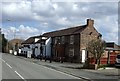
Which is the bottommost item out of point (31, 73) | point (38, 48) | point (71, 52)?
point (31, 73)

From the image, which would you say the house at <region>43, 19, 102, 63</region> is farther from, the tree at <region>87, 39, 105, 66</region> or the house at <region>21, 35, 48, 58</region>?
the tree at <region>87, 39, 105, 66</region>

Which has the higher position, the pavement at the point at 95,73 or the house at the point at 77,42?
the house at the point at 77,42

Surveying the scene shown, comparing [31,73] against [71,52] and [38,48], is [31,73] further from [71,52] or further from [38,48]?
[38,48]

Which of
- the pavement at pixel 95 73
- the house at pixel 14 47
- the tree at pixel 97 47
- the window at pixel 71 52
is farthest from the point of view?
the house at pixel 14 47

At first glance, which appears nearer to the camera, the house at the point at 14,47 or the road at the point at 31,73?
the road at the point at 31,73

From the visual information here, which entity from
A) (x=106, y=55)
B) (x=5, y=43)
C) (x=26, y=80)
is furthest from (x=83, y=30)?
(x=5, y=43)

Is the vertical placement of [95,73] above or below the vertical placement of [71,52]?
below

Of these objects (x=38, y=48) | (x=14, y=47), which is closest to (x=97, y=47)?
(x=38, y=48)

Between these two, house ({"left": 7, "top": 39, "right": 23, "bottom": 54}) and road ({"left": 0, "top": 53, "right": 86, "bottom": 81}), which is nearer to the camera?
road ({"left": 0, "top": 53, "right": 86, "bottom": 81})

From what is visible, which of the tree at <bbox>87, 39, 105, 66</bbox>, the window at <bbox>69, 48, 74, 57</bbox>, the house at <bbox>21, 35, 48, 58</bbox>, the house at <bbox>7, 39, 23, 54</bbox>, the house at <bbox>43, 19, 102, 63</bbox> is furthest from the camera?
the house at <bbox>7, 39, 23, 54</bbox>

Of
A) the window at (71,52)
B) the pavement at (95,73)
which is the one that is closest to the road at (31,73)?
the pavement at (95,73)

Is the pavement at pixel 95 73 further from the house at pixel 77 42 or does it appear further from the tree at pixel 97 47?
the house at pixel 77 42

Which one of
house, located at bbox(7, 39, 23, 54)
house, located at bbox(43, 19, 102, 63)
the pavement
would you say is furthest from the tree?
house, located at bbox(7, 39, 23, 54)

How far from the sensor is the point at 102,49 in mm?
36812
